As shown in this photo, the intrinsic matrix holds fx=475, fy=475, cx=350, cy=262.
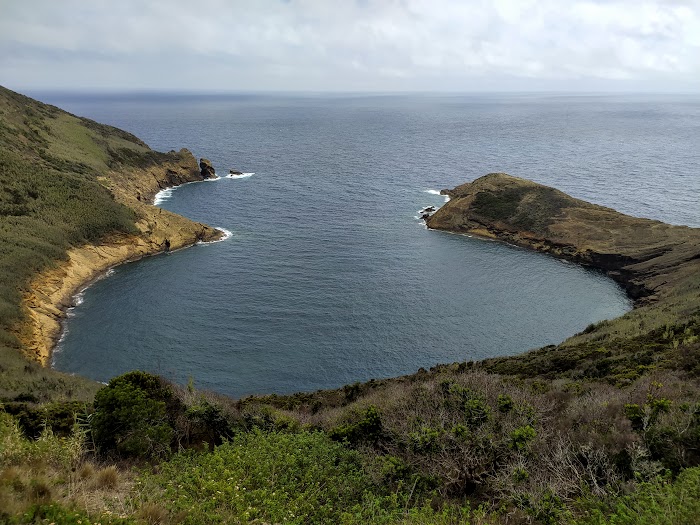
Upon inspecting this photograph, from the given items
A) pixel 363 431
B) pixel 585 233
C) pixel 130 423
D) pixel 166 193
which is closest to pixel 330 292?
pixel 363 431

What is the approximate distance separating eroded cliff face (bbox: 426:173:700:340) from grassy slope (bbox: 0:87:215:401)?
51.4m

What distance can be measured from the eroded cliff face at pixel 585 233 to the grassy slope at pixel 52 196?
51.4 m

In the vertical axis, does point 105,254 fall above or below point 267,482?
below

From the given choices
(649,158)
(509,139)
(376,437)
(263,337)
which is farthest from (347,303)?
(509,139)

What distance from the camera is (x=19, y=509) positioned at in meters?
8.20

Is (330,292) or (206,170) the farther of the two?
(206,170)

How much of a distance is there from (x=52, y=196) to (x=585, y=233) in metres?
80.9

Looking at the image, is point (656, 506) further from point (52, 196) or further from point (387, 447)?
point (52, 196)

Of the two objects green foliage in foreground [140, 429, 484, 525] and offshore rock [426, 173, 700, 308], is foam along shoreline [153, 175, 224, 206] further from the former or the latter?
green foliage in foreground [140, 429, 484, 525]

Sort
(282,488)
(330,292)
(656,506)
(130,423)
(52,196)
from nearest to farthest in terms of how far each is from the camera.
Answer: (656,506) → (282,488) → (130,423) → (330,292) → (52,196)

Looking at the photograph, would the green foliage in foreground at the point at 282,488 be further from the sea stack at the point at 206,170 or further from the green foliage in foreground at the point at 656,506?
the sea stack at the point at 206,170

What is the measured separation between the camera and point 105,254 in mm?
64750

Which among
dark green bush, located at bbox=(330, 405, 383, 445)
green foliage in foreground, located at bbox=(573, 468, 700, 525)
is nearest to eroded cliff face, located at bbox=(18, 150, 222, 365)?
dark green bush, located at bbox=(330, 405, 383, 445)

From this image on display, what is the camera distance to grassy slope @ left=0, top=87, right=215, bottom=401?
3422 cm
